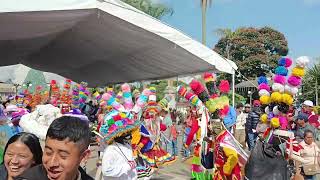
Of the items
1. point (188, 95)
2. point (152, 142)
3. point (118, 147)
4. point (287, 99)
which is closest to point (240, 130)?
point (152, 142)

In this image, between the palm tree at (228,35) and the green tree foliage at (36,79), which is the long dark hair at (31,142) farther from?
the palm tree at (228,35)

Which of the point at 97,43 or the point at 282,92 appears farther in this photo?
the point at 97,43

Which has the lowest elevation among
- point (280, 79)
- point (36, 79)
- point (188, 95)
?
point (188, 95)

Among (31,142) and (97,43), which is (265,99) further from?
(31,142)

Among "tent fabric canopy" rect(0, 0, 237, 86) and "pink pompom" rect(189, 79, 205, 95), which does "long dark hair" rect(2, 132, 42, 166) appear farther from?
"pink pompom" rect(189, 79, 205, 95)

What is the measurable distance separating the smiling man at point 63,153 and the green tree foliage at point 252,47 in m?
42.9

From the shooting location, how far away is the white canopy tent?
4375 millimetres

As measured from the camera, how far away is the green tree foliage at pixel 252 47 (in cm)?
4419

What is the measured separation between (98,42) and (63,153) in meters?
5.16

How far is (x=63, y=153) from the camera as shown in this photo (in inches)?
69.1

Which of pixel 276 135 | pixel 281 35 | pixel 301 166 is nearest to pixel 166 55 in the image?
pixel 276 135

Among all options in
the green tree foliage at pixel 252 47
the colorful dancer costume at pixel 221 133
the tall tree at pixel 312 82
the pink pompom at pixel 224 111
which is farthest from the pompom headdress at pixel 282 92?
the green tree foliage at pixel 252 47

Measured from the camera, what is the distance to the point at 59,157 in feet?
5.71

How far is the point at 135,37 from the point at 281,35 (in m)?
46.4
